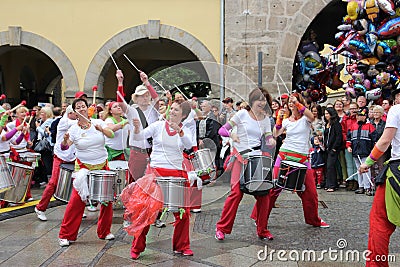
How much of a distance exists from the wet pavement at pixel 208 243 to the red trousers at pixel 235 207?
12 cm

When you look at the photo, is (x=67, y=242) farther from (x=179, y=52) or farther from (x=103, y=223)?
(x=179, y=52)

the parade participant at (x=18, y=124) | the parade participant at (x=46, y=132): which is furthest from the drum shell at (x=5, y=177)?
the parade participant at (x=46, y=132)

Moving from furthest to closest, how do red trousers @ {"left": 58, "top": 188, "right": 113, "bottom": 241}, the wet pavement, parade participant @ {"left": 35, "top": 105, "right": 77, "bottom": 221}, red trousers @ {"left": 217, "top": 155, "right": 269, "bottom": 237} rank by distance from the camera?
parade participant @ {"left": 35, "top": 105, "right": 77, "bottom": 221}
red trousers @ {"left": 217, "top": 155, "right": 269, "bottom": 237}
red trousers @ {"left": 58, "top": 188, "right": 113, "bottom": 241}
the wet pavement

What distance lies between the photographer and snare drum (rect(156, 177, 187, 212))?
490cm

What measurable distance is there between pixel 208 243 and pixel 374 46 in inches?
242

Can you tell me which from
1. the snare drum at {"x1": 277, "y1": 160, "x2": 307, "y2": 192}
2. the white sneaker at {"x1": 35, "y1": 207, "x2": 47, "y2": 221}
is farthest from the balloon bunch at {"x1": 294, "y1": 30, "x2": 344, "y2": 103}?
the white sneaker at {"x1": 35, "y1": 207, "x2": 47, "y2": 221}

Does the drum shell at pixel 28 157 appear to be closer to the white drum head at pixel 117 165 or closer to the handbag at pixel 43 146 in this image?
the handbag at pixel 43 146

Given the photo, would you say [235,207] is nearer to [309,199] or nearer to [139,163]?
[309,199]

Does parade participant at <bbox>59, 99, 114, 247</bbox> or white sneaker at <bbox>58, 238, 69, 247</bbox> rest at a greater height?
parade participant at <bbox>59, 99, 114, 247</bbox>

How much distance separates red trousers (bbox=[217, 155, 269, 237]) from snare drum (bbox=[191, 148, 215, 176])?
292 millimetres

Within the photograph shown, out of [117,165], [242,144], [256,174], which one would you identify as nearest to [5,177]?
[117,165]

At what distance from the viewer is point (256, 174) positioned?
5.70 meters

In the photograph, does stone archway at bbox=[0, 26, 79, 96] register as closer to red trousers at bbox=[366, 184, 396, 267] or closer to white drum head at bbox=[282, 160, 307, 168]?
white drum head at bbox=[282, 160, 307, 168]

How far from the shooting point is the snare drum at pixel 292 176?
20.4ft
